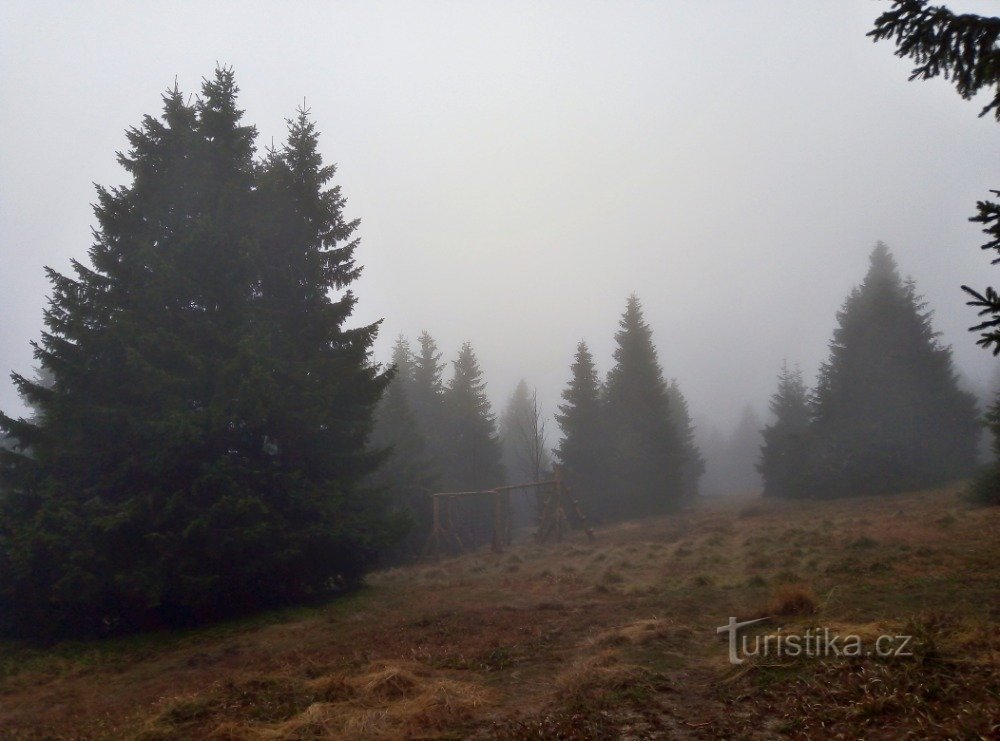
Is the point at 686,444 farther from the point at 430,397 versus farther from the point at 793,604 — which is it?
the point at 793,604

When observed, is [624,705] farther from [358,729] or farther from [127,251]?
[127,251]

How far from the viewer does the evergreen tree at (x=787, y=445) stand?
35.9 metres

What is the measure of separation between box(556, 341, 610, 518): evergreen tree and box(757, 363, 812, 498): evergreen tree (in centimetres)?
1110

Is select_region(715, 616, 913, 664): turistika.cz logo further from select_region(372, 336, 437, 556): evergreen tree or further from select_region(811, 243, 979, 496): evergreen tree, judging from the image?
select_region(811, 243, 979, 496): evergreen tree

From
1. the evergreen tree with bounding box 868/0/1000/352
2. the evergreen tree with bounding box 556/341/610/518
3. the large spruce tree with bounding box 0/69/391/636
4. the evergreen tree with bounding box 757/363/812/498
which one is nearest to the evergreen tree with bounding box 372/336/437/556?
the evergreen tree with bounding box 556/341/610/518

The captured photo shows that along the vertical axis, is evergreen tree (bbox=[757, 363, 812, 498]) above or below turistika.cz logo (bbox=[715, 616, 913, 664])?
above

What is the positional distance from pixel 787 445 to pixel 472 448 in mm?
20656

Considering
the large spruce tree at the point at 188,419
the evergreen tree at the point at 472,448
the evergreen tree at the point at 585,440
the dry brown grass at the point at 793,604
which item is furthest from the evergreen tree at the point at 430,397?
the dry brown grass at the point at 793,604

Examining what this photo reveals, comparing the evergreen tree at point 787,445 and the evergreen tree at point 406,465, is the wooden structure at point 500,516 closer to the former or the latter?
the evergreen tree at point 406,465

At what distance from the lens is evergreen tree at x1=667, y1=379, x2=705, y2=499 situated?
49375 millimetres

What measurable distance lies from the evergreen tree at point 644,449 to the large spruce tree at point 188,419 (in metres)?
25.0

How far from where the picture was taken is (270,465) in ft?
51.1

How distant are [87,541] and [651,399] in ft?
109

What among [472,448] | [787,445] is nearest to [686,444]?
[787,445]
